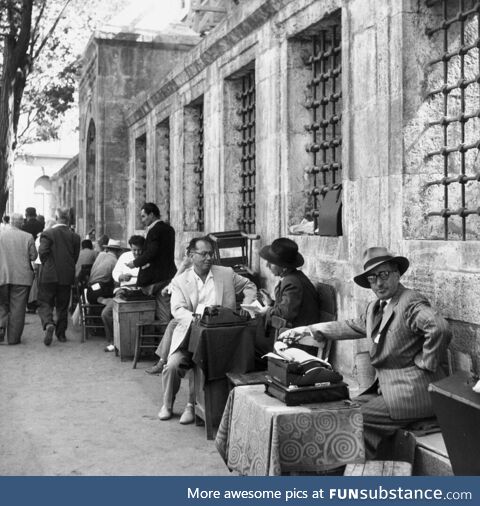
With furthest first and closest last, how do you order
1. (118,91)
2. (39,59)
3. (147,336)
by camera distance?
(39,59)
(118,91)
(147,336)

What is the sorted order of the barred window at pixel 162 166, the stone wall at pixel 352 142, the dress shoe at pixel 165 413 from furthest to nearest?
the barred window at pixel 162 166, the dress shoe at pixel 165 413, the stone wall at pixel 352 142

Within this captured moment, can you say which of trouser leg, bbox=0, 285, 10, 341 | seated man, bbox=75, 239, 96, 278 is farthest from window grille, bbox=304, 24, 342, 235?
seated man, bbox=75, 239, 96, 278

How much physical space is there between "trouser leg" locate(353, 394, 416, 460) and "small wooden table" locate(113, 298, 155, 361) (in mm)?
4962

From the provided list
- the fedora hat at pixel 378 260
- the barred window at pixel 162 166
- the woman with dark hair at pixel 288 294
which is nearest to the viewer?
the fedora hat at pixel 378 260

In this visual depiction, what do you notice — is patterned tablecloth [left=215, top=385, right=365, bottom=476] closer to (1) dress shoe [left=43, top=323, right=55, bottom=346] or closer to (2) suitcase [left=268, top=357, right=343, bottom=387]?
(2) suitcase [left=268, top=357, right=343, bottom=387]

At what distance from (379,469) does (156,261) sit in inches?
219

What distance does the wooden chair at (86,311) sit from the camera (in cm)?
1049

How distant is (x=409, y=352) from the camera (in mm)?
4484

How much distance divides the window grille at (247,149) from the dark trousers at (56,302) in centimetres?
280

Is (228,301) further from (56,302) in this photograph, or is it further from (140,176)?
(140,176)

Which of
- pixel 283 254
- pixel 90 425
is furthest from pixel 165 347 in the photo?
pixel 283 254

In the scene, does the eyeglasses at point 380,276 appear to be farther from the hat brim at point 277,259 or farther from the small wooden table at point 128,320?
the small wooden table at point 128,320

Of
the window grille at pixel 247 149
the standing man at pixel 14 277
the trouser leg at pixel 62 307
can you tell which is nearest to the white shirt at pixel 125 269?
the trouser leg at pixel 62 307

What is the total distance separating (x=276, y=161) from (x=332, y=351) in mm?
2391
